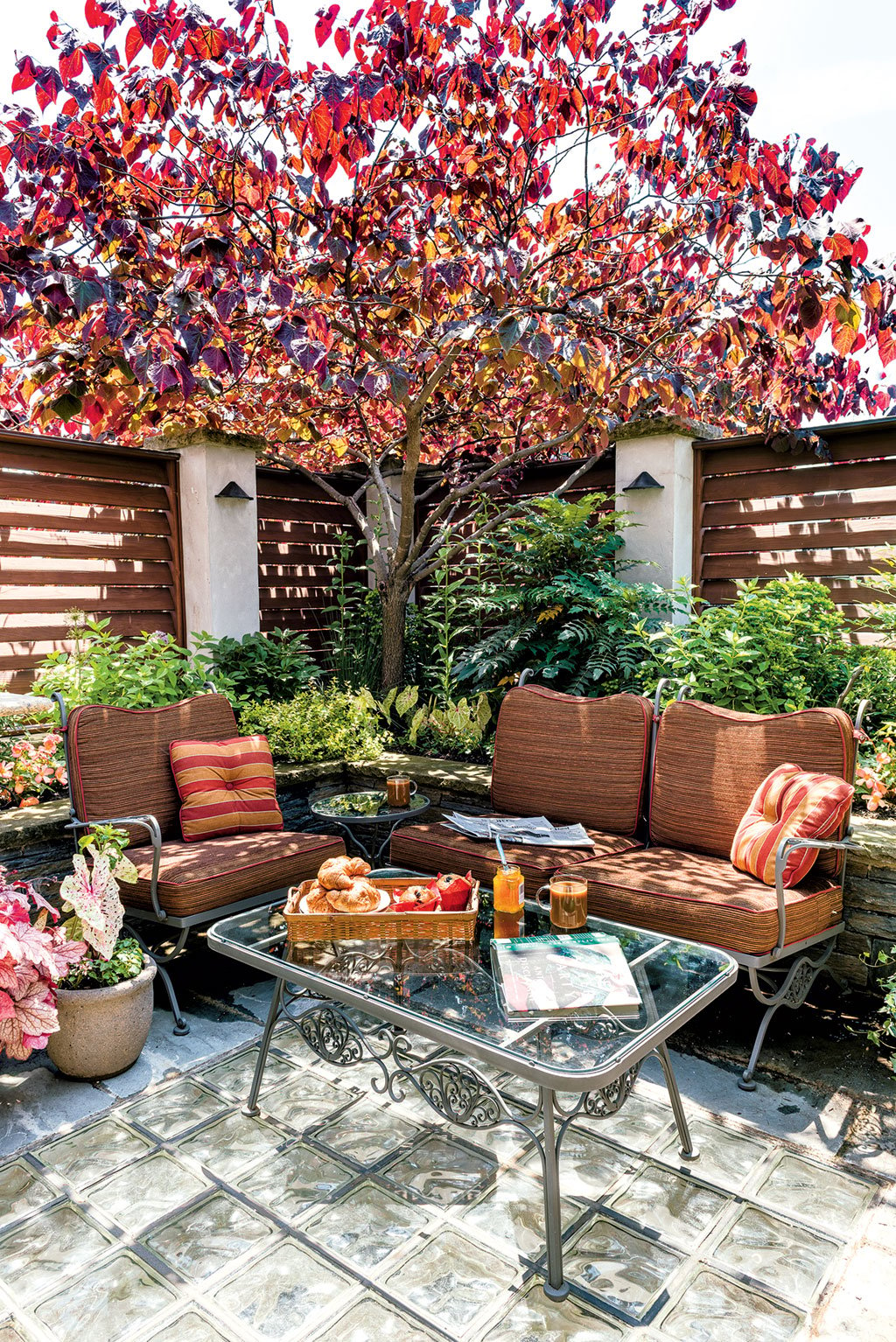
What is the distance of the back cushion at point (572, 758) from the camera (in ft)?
11.8

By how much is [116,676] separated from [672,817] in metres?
2.63

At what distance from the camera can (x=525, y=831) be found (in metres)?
3.42

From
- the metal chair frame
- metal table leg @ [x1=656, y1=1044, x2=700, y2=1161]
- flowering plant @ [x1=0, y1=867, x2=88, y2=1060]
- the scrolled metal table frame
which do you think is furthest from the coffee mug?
metal table leg @ [x1=656, y1=1044, x2=700, y2=1161]

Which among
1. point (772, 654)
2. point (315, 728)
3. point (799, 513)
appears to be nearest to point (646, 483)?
point (799, 513)

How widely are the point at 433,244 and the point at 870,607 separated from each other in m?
2.45

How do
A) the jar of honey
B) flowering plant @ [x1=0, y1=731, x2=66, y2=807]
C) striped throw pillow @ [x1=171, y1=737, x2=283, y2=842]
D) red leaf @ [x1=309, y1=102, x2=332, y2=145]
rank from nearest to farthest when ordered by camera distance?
the jar of honey, red leaf @ [x1=309, y1=102, x2=332, y2=145], striped throw pillow @ [x1=171, y1=737, x2=283, y2=842], flowering plant @ [x1=0, y1=731, x2=66, y2=807]

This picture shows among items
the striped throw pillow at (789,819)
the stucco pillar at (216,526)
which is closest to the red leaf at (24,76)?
the stucco pillar at (216,526)

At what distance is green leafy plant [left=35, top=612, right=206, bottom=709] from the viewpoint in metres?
4.08

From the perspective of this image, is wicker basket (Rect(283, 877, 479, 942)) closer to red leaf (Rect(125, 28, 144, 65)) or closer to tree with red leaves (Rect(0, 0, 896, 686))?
tree with red leaves (Rect(0, 0, 896, 686))

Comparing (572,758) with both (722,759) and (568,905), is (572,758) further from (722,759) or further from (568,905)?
(568,905)

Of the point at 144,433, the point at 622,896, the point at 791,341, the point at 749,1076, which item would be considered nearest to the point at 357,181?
the point at 791,341

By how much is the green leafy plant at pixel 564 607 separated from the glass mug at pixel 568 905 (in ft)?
6.40

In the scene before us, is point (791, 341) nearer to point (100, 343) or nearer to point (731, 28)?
point (731, 28)

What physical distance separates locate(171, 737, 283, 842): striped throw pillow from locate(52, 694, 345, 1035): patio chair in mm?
61
